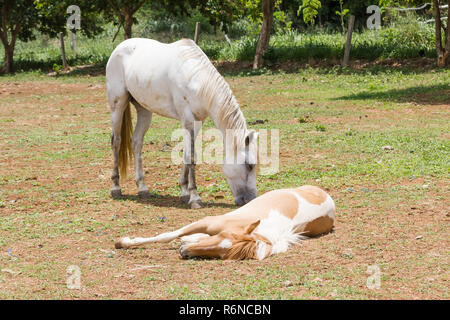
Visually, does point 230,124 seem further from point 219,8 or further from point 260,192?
point 219,8

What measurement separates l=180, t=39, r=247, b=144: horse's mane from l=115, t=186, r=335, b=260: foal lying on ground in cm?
122

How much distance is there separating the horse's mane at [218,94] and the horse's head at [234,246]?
1.67 metres

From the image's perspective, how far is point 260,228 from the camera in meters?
4.80

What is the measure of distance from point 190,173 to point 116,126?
1.35 metres

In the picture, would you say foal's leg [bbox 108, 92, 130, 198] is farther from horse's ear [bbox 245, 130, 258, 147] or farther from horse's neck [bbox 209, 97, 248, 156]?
horse's ear [bbox 245, 130, 258, 147]

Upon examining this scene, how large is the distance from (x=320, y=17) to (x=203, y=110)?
2782 centimetres

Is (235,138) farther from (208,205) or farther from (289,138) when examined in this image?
(289,138)

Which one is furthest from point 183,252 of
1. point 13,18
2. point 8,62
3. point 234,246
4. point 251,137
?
point 8,62

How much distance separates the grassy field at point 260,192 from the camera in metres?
4.24

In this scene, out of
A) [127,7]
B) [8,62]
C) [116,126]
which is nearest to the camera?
[116,126]

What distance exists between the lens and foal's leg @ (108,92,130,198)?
7400 mm

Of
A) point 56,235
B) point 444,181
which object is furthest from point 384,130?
point 56,235

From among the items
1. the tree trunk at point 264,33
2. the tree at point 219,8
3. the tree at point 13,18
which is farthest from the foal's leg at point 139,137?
the tree at point 13,18

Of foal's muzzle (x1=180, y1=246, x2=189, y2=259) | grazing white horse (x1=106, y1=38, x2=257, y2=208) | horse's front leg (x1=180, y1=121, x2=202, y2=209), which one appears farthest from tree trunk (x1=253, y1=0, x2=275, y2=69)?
foal's muzzle (x1=180, y1=246, x2=189, y2=259)
